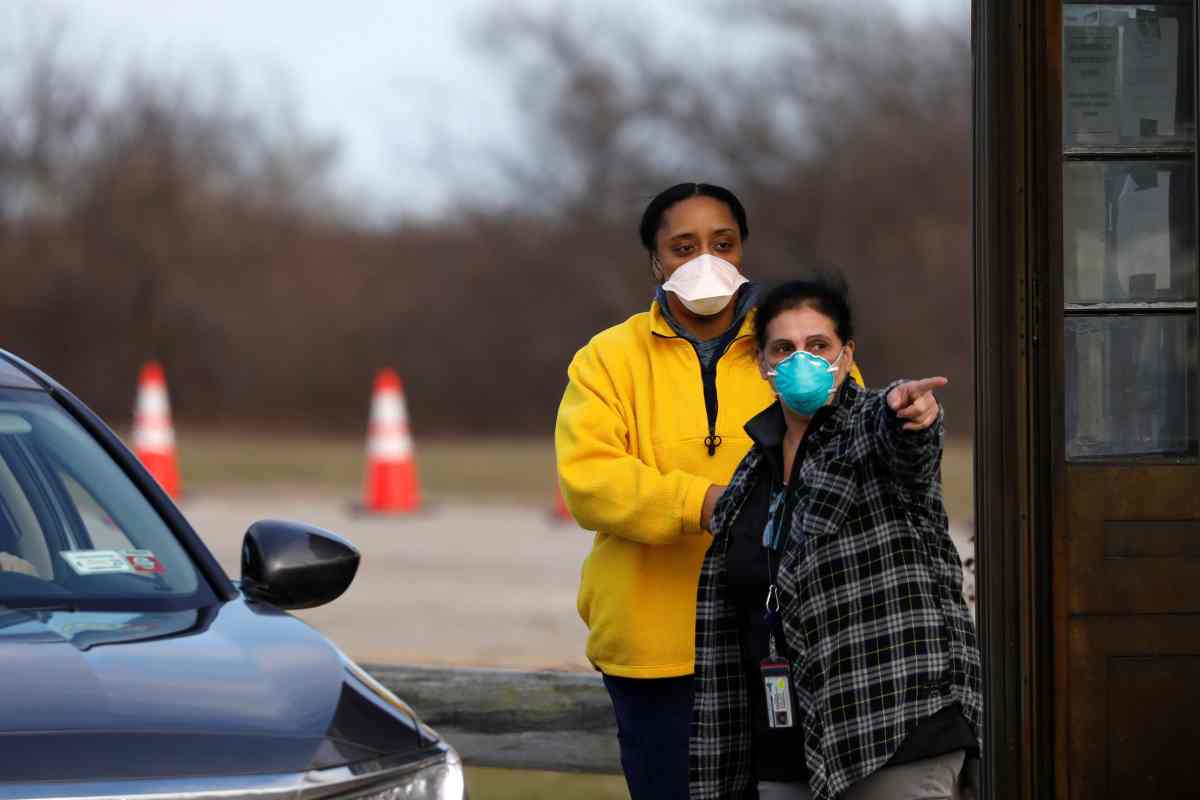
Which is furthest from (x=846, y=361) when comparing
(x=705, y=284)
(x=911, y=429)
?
(x=705, y=284)

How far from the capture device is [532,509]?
15.4 meters

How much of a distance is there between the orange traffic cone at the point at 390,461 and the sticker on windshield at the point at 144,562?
10587 mm

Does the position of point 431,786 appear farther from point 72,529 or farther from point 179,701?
point 72,529

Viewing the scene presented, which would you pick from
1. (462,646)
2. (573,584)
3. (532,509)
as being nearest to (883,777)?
(462,646)

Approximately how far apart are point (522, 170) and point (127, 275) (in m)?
A: 5.22

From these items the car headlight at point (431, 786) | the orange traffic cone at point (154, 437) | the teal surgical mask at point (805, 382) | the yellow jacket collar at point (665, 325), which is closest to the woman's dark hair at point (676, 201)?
the yellow jacket collar at point (665, 325)

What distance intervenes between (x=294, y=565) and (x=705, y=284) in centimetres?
97

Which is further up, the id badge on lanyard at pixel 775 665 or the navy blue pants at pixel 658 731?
the id badge on lanyard at pixel 775 665

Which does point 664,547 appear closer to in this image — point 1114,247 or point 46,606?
point 46,606

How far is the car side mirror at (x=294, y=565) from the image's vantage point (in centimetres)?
385

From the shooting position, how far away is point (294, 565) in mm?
3857

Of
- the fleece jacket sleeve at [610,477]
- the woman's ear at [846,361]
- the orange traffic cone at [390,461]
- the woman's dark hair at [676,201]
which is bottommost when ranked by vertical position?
the orange traffic cone at [390,461]

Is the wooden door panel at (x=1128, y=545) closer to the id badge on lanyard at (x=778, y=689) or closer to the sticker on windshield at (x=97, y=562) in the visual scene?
the id badge on lanyard at (x=778, y=689)

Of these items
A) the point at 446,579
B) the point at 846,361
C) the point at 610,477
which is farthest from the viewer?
the point at 446,579
